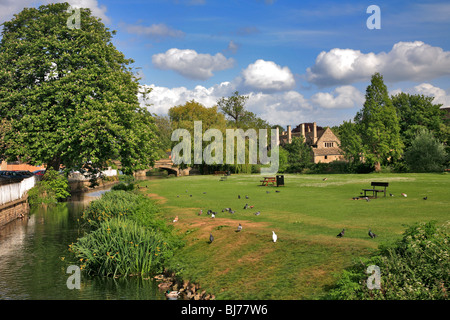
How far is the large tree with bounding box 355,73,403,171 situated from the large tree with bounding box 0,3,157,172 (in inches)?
2064

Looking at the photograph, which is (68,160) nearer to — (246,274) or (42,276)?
(42,276)

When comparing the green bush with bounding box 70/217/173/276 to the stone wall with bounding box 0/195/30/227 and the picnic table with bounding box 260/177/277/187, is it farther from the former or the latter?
the picnic table with bounding box 260/177/277/187

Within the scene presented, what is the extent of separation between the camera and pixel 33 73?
4591 centimetres

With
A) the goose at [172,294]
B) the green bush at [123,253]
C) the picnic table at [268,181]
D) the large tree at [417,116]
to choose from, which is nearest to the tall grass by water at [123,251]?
the green bush at [123,253]

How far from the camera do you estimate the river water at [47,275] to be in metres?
15.9

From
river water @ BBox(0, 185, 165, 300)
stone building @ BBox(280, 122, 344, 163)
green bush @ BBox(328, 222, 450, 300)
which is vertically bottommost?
river water @ BBox(0, 185, 165, 300)

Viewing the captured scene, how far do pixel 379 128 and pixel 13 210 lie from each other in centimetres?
7016

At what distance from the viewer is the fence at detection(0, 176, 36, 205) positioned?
118ft

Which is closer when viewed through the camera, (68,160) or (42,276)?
Answer: (42,276)

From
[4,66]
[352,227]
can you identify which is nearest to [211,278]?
[352,227]

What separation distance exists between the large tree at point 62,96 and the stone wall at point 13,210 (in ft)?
17.0

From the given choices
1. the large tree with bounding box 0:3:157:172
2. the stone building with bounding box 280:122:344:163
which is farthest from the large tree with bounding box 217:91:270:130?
the large tree with bounding box 0:3:157:172
